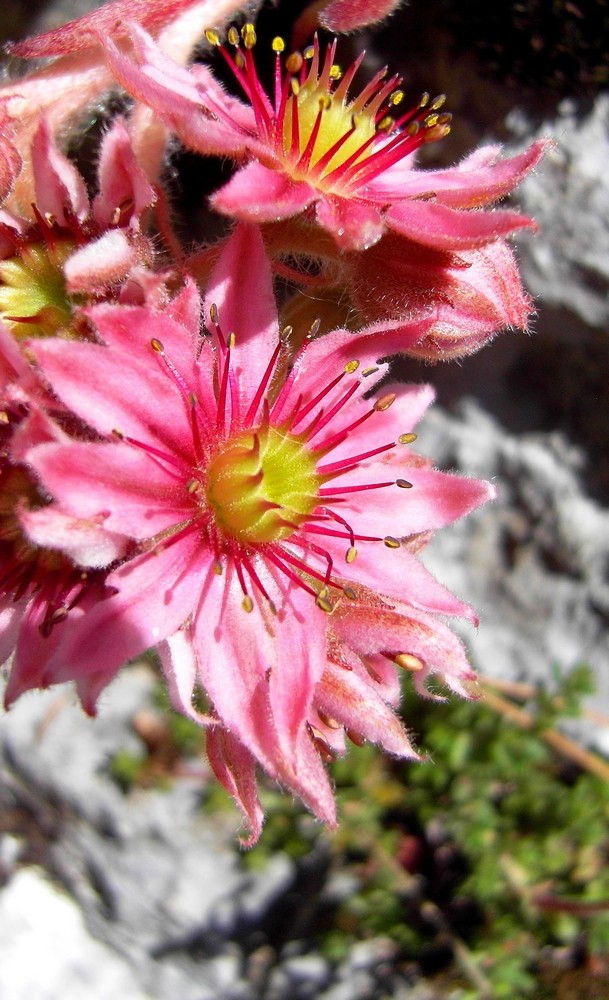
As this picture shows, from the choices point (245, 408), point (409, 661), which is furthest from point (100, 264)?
point (409, 661)

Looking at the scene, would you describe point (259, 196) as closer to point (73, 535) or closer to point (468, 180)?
point (468, 180)

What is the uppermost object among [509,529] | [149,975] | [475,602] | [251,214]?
[251,214]

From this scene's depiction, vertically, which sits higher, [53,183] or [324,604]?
[53,183]

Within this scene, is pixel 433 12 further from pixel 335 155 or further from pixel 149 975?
pixel 149 975

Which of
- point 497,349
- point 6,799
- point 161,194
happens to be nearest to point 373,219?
point 161,194

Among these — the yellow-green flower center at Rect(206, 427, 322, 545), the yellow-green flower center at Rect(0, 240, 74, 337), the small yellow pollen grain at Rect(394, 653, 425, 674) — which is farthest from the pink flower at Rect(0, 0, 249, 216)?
Result: the small yellow pollen grain at Rect(394, 653, 425, 674)

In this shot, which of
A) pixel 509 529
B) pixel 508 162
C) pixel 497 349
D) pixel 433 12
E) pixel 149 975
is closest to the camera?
pixel 508 162
